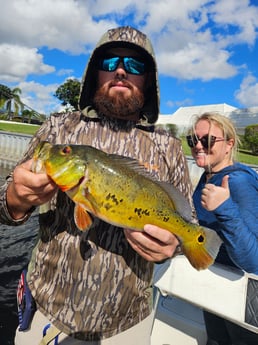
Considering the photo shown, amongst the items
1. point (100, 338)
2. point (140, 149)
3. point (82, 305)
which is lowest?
point (100, 338)

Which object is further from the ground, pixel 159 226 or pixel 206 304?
pixel 159 226

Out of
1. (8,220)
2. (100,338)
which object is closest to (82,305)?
(100,338)

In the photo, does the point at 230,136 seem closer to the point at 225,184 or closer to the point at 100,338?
the point at 225,184

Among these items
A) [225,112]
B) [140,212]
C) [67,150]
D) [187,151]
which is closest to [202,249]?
[140,212]

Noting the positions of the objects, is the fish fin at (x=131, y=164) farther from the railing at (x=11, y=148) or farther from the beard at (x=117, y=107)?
the railing at (x=11, y=148)

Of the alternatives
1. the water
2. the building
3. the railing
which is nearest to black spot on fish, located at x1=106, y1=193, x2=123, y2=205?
the water

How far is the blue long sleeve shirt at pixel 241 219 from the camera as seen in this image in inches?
115

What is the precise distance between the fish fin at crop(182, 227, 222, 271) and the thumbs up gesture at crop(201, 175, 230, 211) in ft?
3.22

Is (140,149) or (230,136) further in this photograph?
(230,136)

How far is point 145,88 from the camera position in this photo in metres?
2.74

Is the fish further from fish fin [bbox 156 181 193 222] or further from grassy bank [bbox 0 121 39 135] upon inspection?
grassy bank [bbox 0 121 39 135]

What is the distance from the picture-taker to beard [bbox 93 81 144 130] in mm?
2305

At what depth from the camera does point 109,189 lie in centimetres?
179

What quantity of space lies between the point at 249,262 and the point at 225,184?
85 cm
